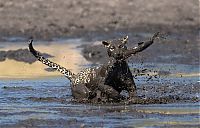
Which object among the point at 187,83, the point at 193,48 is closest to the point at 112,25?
the point at 193,48

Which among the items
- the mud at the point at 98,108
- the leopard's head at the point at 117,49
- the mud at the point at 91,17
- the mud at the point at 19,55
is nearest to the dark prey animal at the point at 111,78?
the leopard's head at the point at 117,49

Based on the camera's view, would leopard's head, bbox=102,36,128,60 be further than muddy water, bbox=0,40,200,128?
Yes

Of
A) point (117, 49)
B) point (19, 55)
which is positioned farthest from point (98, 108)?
point (19, 55)

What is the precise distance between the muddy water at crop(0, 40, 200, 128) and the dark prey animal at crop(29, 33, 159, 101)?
28cm

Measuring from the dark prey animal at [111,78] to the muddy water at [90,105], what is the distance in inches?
11.1

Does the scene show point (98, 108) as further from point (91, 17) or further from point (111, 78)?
point (91, 17)

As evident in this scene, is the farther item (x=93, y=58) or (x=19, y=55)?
(x=19, y=55)

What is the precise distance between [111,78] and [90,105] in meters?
0.55

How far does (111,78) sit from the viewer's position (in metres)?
13.0

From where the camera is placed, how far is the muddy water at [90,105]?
11.0m

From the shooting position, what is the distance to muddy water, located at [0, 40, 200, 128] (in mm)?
→ 11023

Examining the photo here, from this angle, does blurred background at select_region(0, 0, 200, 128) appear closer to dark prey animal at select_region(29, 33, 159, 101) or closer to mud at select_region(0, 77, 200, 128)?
mud at select_region(0, 77, 200, 128)

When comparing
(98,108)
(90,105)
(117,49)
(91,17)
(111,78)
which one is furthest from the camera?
(91,17)

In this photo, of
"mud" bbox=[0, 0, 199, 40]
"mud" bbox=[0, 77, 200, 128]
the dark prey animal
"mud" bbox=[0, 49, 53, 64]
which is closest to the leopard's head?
the dark prey animal
